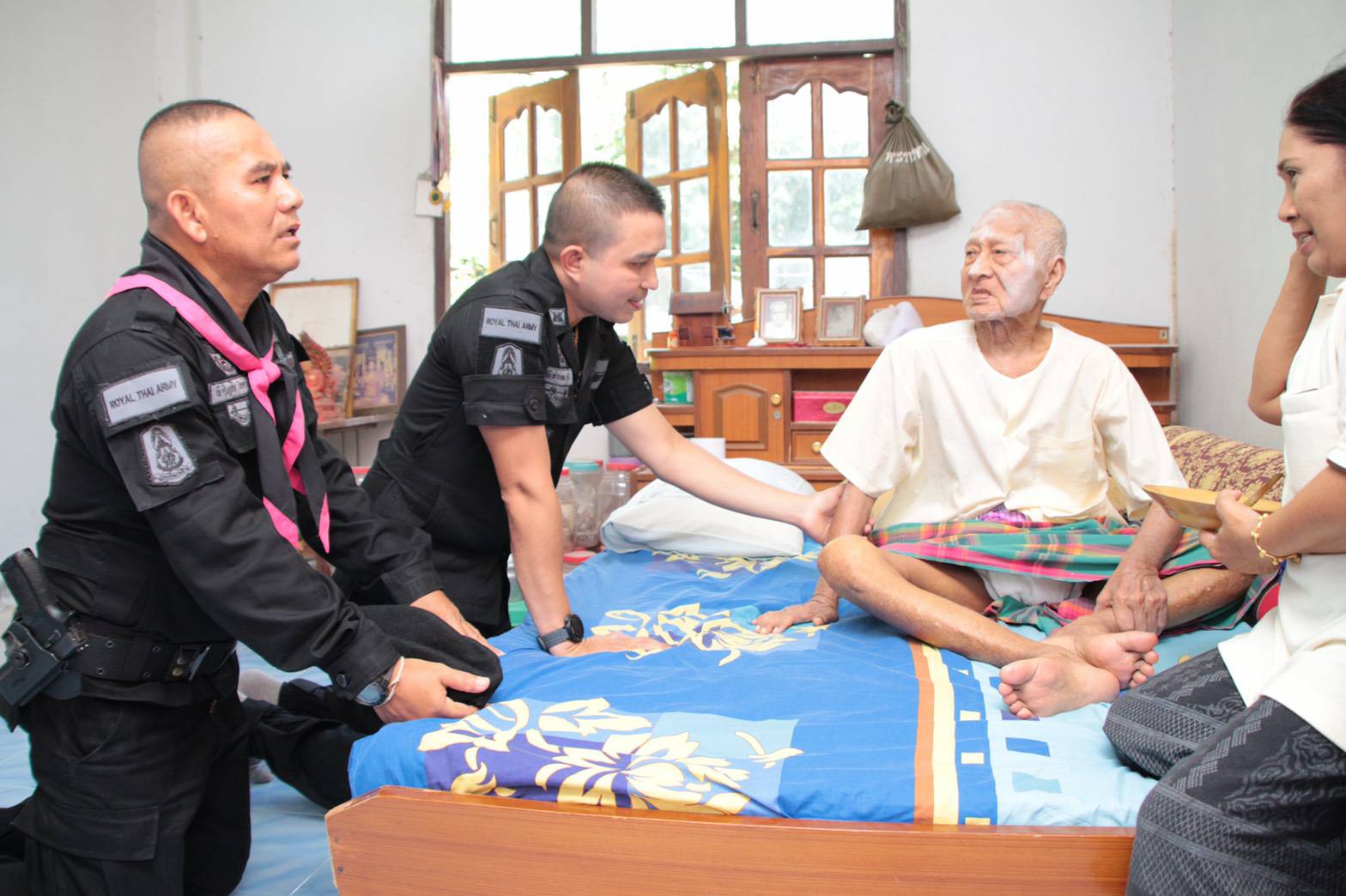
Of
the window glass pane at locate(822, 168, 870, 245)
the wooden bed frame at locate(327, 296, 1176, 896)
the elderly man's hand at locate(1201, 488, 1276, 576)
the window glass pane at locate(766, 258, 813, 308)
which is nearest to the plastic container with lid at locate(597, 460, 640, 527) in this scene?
the window glass pane at locate(766, 258, 813, 308)

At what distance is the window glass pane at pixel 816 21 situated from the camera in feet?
14.5

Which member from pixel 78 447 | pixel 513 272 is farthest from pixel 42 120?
pixel 78 447

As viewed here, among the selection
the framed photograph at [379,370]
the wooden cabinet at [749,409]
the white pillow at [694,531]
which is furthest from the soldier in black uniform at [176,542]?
the framed photograph at [379,370]

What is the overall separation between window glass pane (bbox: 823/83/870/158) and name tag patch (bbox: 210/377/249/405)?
3452 mm

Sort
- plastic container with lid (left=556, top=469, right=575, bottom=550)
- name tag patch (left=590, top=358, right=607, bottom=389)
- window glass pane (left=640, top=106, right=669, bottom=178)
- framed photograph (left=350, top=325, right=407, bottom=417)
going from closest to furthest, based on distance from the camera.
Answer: name tag patch (left=590, top=358, right=607, bottom=389) < plastic container with lid (left=556, top=469, right=575, bottom=550) < window glass pane (left=640, top=106, right=669, bottom=178) < framed photograph (left=350, top=325, right=407, bottom=417)

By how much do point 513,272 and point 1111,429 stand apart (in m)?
1.30

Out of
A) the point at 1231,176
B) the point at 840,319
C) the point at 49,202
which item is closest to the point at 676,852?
the point at 1231,176

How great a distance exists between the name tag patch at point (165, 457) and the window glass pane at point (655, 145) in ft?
11.9

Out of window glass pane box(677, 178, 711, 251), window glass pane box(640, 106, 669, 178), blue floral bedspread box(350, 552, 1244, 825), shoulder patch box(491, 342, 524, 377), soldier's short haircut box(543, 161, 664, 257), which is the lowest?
blue floral bedspread box(350, 552, 1244, 825)

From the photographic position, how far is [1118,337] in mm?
4047

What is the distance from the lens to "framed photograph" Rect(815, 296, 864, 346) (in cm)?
424

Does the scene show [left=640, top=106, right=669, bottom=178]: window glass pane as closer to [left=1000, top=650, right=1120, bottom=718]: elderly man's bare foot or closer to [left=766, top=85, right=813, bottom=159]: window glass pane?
[left=766, top=85, right=813, bottom=159]: window glass pane

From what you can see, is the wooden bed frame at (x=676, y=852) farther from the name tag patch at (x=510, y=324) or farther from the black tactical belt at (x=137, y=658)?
the name tag patch at (x=510, y=324)

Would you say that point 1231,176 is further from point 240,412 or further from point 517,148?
point 240,412
